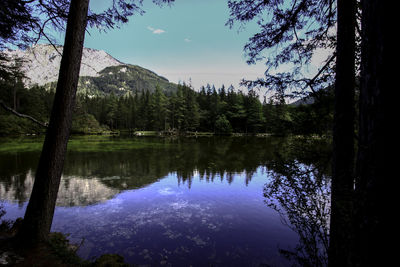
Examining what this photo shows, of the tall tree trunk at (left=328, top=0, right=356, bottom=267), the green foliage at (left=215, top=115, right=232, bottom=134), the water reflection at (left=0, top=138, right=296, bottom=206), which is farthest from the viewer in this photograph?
the green foliage at (left=215, top=115, right=232, bottom=134)

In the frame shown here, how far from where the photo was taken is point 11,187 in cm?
835

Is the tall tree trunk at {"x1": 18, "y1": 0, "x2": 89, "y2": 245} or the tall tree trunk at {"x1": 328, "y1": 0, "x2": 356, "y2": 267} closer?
the tall tree trunk at {"x1": 328, "y1": 0, "x2": 356, "y2": 267}

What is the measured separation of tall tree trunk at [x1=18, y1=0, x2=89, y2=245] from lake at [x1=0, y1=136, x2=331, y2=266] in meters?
1.44

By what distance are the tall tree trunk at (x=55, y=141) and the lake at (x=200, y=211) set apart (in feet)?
4.74

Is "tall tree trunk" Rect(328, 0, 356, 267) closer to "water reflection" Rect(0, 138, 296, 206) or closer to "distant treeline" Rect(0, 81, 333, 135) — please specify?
"water reflection" Rect(0, 138, 296, 206)

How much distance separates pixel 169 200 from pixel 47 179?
197 inches

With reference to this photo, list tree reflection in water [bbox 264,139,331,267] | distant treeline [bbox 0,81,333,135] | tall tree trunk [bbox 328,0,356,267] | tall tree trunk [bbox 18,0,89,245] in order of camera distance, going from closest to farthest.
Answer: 1. tall tree trunk [bbox 328,0,356,267]
2. tree reflection in water [bbox 264,139,331,267]
3. tall tree trunk [bbox 18,0,89,245]
4. distant treeline [bbox 0,81,333,135]

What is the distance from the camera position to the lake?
3.72 metres

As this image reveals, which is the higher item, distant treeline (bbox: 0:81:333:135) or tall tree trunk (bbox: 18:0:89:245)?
distant treeline (bbox: 0:81:333:135)

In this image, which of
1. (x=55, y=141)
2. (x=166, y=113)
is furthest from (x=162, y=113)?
(x=55, y=141)

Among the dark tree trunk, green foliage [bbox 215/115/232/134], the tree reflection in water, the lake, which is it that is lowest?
the lake

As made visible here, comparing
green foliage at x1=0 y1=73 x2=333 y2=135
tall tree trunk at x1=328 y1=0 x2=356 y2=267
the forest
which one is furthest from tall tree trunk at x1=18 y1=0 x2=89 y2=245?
green foliage at x1=0 y1=73 x2=333 y2=135

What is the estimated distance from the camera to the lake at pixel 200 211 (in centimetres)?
372

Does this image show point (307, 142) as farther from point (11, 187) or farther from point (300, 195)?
point (11, 187)
